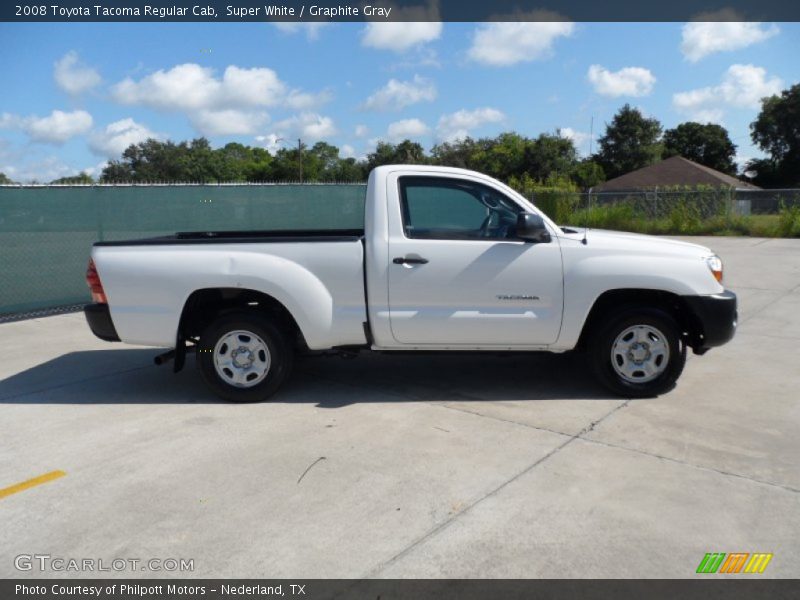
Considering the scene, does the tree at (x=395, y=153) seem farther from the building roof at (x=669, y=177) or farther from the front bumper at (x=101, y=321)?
the front bumper at (x=101, y=321)

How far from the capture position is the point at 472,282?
218 inches

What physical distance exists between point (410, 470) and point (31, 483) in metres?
2.36

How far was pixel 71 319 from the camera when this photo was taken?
993 centimetres

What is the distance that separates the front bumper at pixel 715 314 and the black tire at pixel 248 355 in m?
3.35

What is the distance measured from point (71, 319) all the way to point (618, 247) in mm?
7872

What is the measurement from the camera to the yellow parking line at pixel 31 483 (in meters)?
4.16

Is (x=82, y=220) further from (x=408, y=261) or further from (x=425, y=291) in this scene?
(x=425, y=291)

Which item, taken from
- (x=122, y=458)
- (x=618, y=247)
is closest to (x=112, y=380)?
(x=122, y=458)

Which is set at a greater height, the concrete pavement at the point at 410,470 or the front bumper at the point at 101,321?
the front bumper at the point at 101,321

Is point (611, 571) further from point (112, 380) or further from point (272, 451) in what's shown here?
point (112, 380)

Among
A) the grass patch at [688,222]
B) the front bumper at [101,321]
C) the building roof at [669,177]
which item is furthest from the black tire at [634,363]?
the building roof at [669,177]

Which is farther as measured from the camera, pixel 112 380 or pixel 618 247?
pixel 112 380
